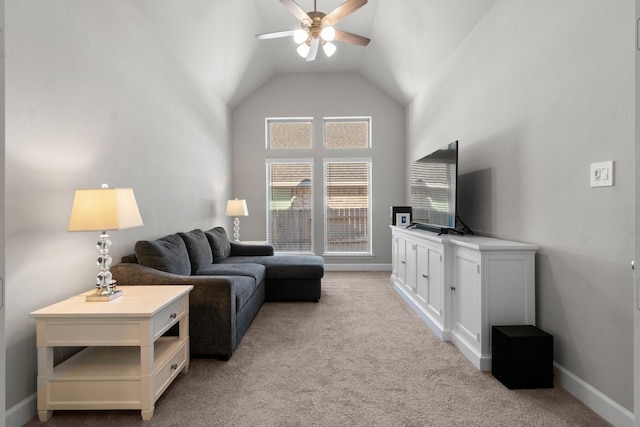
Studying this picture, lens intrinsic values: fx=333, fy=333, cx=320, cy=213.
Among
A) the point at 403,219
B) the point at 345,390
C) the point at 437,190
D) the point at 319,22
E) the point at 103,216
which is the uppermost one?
the point at 319,22

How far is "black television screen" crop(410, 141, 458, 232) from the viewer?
309 centimetres

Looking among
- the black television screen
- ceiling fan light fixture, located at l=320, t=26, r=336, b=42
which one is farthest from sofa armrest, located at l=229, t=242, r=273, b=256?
ceiling fan light fixture, located at l=320, t=26, r=336, b=42

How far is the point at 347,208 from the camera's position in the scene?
6246mm

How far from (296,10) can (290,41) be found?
2178 mm

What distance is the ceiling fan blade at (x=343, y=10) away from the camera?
2875mm

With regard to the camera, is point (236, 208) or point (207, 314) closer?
point (207, 314)

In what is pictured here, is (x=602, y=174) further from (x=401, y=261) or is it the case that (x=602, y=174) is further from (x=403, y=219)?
(x=403, y=219)

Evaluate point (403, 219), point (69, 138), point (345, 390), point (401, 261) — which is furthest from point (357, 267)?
point (69, 138)

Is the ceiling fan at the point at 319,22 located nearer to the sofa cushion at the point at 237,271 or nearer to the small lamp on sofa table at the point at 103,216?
the small lamp on sofa table at the point at 103,216

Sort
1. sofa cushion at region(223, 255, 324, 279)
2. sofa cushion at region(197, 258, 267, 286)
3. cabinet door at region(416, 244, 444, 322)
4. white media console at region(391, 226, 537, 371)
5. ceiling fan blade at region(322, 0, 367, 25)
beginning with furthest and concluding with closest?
1. sofa cushion at region(223, 255, 324, 279)
2. sofa cushion at region(197, 258, 267, 286)
3. cabinet door at region(416, 244, 444, 322)
4. ceiling fan blade at region(322, 0, 367, 25)
5. white media console at region(391, 226, 537, 371)

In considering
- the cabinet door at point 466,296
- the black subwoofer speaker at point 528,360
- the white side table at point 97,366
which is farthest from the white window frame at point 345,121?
the white side table at point 97,366

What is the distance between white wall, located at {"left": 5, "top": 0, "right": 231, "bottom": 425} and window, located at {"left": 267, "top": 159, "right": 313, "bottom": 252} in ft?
8.50

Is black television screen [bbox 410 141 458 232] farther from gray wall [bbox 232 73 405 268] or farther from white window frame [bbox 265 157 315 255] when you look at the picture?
white window frame [bbox 265 157 315 255]

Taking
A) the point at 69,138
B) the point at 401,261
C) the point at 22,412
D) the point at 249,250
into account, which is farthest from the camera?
the point at 249,250
